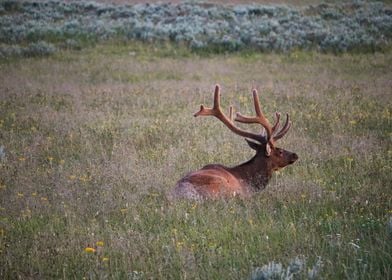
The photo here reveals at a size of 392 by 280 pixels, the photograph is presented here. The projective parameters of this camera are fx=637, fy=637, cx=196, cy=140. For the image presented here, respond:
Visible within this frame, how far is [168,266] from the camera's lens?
17.5ft

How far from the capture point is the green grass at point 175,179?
541 centimetres

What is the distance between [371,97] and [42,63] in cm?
1085

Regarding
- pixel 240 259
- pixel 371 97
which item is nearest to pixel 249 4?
pixel 371 97

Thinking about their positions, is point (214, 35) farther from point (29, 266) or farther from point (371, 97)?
point (29, 266)

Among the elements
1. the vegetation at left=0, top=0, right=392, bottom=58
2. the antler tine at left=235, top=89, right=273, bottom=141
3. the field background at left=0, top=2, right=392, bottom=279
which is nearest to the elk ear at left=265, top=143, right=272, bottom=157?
the antler tine at left=235, top=89, right=273, bottom=141

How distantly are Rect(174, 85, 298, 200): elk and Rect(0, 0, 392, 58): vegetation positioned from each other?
14.7m

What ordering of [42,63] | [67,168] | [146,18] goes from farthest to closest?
[146,18], [42,63], [67,168]

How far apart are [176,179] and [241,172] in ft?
2.97

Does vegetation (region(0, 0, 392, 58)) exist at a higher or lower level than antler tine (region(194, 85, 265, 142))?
lower

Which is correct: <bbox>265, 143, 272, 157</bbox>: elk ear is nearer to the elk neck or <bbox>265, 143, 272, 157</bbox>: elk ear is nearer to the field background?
the elk neck

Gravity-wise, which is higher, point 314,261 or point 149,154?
point 314,261

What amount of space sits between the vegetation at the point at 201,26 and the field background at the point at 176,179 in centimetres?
482

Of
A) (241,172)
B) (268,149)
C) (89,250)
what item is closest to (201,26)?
(268,149)

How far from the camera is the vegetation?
75.7ft
